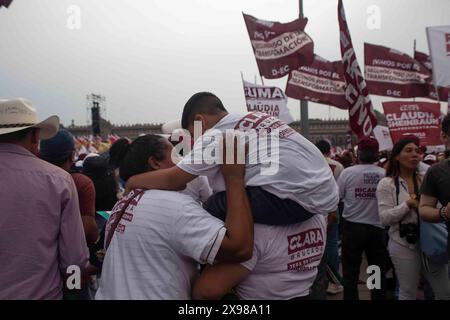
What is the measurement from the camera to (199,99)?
6.58ft

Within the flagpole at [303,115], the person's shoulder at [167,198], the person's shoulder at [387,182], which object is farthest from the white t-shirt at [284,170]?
the flagpole at [303,115]

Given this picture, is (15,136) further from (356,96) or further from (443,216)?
(356,96)

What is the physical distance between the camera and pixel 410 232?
3.62m

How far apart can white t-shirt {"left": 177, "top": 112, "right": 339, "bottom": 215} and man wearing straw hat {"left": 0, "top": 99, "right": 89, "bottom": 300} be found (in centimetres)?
72

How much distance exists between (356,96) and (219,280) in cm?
424

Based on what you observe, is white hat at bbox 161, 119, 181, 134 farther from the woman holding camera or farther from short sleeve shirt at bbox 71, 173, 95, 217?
the woman holding camera

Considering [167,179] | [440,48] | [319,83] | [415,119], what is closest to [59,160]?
[167,179]

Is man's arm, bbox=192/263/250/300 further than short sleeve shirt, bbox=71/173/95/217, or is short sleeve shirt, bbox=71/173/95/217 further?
short sleeve shirt, bbox=71/173/95/217

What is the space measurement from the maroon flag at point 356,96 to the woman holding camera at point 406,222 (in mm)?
1348

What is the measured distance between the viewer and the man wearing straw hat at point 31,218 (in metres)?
1.92

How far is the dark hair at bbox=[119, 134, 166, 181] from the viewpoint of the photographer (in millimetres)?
1888

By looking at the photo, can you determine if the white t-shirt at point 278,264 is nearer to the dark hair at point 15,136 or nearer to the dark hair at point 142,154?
the dark hair at point 142,154

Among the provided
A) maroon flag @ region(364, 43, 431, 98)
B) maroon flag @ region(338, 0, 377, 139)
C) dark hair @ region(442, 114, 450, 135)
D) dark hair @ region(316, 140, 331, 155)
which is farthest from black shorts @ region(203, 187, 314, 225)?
maroon flag @ region(364, 43, 431, 98)
